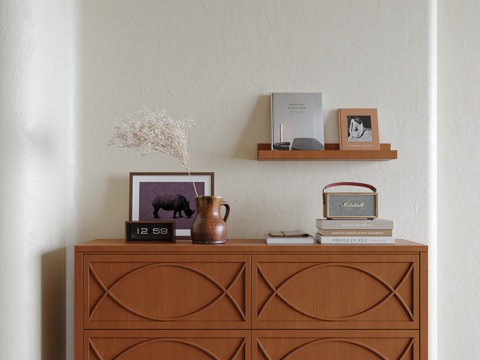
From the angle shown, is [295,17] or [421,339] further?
[295,17]

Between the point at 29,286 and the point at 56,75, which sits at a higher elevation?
the point at 56,75

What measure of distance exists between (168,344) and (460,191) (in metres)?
1.61

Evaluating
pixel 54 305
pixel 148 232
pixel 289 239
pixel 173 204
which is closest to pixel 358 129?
pixel 289 239

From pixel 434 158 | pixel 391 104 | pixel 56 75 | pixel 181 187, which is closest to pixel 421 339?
pixel 434 158

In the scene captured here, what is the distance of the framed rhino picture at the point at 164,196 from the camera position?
2596mm

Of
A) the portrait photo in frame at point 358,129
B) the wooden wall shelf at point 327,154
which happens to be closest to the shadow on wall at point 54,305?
the wooden wall shelf at point 327,154

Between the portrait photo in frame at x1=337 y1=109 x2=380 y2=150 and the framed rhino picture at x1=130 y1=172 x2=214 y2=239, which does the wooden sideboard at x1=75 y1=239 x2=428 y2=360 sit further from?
Result: the portrait photo in frame at x1=337 y1=109 x2=380 y2=150

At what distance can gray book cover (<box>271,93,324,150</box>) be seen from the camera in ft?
8.41

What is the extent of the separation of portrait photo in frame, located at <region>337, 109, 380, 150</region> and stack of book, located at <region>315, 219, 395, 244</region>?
419 millimetres

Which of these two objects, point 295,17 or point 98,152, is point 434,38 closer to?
point 295,17

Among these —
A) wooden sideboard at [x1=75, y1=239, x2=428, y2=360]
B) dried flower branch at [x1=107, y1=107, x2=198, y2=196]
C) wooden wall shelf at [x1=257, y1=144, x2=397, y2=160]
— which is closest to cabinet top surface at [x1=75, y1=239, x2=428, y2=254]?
wooden sideboard at [x1=75, y1=239, x2=428, y2=360]

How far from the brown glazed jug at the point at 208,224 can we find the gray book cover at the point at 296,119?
A: 1.50 feet

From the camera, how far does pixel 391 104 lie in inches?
103

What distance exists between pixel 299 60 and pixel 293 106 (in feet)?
0.78
